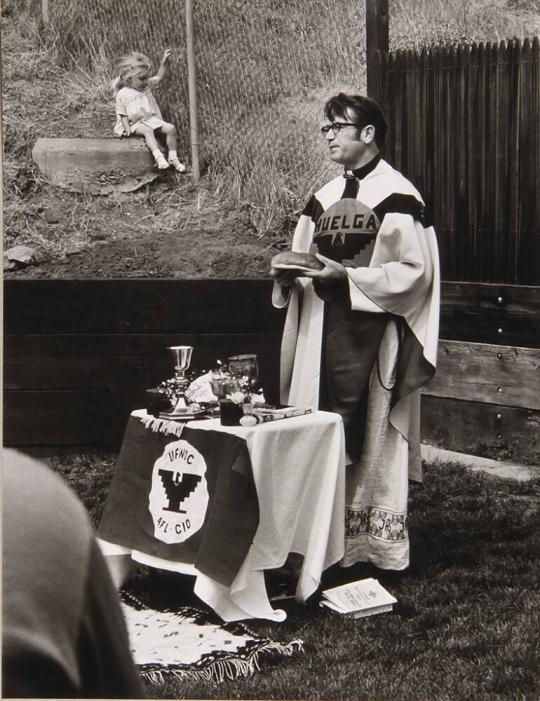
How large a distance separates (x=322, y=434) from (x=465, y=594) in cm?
73

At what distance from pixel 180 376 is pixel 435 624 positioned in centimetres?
117

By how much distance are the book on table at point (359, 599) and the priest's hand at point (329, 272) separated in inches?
40.0

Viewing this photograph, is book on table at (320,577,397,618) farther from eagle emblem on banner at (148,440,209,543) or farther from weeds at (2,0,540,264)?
weeds at (2,0,540,264)

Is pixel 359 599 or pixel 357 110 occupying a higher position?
pixel 357 110

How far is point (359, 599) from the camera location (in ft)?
13.1

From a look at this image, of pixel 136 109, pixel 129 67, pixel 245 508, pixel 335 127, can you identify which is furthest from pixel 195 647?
pixel 129 67

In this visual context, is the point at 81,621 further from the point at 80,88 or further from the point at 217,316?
the point at 217,316

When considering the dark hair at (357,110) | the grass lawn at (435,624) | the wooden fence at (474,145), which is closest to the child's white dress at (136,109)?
the dark hair at (357,110)

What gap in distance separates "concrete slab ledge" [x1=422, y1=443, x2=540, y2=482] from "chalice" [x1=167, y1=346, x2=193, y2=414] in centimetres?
174

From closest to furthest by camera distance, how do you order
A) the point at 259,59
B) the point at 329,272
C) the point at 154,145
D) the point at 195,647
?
the point at 195,647 → the point at 329,272 → the point at 154,145 → the point at 259,59

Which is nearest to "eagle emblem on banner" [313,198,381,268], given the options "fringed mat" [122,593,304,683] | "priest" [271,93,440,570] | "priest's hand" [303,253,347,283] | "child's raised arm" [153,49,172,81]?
"priest" [271,93,440,570]

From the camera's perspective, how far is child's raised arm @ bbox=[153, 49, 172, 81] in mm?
5012

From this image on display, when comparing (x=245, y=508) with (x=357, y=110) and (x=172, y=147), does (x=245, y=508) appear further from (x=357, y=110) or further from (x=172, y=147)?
(x=172, y=147)

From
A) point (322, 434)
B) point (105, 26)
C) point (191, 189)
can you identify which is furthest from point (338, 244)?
point (105, 26)
